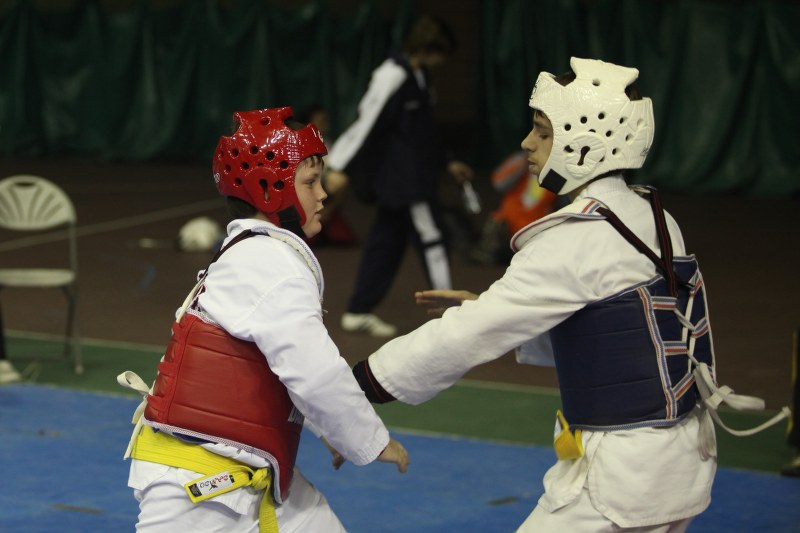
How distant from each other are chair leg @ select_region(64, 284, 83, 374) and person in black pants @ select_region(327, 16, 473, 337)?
1.87 m

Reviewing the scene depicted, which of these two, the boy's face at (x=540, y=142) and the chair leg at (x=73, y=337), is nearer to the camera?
the boy's face at (x=540, y=142)

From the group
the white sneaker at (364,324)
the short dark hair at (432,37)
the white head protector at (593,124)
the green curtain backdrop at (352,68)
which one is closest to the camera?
the white head protector at (593,124)

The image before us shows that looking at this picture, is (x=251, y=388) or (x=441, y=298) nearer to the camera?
(x=251, y=388)

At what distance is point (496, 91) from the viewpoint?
806 inches

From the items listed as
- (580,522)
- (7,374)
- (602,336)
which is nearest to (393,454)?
(580,522)

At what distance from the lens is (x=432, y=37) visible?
8898 millimetres

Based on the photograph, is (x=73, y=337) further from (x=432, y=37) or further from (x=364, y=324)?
(x=432, y=37)

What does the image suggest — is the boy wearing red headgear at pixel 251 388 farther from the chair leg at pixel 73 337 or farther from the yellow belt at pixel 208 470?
the chair leg at pixel 73 337

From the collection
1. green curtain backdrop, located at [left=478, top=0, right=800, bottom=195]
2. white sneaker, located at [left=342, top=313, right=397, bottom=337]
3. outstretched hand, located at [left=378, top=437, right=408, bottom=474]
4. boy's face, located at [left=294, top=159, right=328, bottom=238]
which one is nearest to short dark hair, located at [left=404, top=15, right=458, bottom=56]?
white sneaker, located at [left=342, top=313, right=397, bottom=337]

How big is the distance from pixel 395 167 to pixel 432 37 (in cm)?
92

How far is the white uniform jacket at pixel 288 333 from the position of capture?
343 centimetres

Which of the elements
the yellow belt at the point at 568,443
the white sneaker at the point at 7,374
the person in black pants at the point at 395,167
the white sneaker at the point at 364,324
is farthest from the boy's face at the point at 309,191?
the white sneaker at the point at 364,324

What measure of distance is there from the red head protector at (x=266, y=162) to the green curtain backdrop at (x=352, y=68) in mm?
14919

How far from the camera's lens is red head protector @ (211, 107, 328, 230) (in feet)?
12.0
